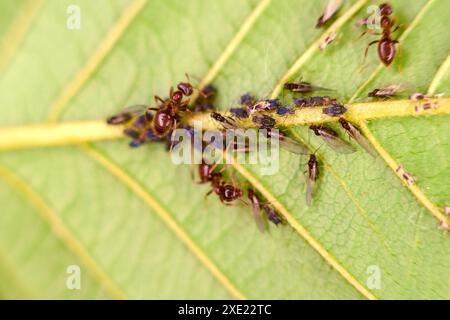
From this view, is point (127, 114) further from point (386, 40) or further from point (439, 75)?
point (439, 75)

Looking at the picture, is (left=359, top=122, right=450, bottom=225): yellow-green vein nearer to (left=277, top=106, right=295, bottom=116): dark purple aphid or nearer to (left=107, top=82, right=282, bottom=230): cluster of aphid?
(left=277, top=106, right=295, bottom=116): dark purple aphid

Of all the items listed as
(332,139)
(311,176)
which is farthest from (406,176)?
(311,176)

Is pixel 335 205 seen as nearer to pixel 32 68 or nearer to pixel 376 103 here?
pixel 376 103

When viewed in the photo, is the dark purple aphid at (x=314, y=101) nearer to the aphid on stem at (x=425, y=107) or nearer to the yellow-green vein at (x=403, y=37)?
the yellow-green vein at (x=403, y=37)

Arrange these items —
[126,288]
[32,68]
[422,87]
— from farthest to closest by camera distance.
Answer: [126,288] → [32,68] → [422,87]

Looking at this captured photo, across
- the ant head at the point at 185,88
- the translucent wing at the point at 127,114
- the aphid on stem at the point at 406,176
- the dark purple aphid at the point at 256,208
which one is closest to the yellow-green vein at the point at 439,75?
the aphid on stem at the point at 406,176

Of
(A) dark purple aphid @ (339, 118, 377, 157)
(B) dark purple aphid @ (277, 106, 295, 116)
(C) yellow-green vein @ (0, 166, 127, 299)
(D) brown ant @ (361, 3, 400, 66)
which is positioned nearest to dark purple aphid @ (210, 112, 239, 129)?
(B) dark purple aphid @ (277, 106, 295, 116)
